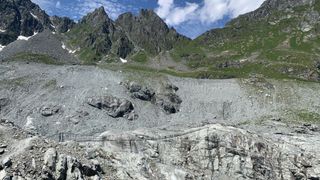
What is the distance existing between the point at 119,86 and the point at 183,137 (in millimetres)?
68165

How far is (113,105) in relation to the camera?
375 feet

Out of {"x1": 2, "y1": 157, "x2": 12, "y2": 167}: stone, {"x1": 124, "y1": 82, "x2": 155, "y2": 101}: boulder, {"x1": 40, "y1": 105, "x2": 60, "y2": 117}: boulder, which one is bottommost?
{"x1": 2, "y1": 157, "x2": 12, "y2": 167}: stone

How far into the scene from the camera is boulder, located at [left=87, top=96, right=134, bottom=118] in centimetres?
11272

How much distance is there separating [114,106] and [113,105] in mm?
415

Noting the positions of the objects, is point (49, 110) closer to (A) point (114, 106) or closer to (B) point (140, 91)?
(A) point (114, 106)

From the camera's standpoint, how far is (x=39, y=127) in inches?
3816

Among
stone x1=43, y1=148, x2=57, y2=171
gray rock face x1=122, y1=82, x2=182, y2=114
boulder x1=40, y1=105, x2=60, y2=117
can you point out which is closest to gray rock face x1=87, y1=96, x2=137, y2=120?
boulder x1=40, y1=105, x2=60, y2=117

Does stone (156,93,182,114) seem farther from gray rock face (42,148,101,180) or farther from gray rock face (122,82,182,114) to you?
gray rock face (42,148,101,180)

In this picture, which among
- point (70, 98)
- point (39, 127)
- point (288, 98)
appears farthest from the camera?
point (288, 98)

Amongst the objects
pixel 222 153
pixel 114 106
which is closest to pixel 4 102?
pixel 114 106

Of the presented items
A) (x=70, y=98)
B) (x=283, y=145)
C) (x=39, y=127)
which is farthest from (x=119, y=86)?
(x=283, y=145)

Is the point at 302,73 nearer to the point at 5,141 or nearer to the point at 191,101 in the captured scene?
the point at 191,101

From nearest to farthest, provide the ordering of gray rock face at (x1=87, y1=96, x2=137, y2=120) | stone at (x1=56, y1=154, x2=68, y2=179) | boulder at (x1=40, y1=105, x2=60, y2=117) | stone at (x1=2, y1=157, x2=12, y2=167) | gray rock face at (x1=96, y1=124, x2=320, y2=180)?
stone at (x1=2, y1=157, x2=12, y2=167), stone at (x1=56, y1=154, x2=68, y2=179), gray rock face at (x1=96, y1=124, x2=320, y2=180), boulder at (x1=40, y1=105, x2=60, y2=117), gray rock face at (x1=87, y1=96, x2=137, y2=120)

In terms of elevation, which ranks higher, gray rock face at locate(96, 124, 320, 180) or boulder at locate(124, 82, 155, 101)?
boulder at locate(124, 82, 155, 101)
